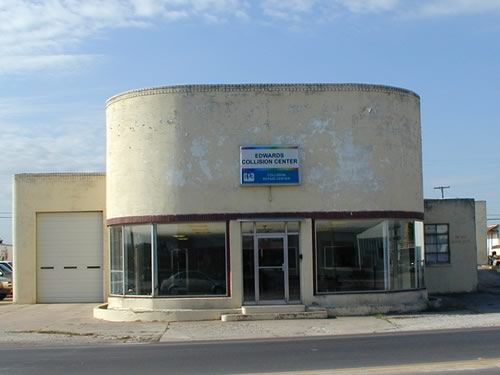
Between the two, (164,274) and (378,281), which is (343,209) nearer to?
(378,281)

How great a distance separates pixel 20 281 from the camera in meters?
28.7

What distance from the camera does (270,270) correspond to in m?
22.5

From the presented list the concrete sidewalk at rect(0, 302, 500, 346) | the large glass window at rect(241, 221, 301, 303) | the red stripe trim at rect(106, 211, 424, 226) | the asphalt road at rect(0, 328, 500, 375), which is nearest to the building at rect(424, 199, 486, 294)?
the concrete sidewalk at rect(0, 302, 500, 346)

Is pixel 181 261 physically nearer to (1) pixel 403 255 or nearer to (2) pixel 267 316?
(2) pixel 267 316

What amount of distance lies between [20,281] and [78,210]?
352 centimetres

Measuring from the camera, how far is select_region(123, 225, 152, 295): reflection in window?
22922mm

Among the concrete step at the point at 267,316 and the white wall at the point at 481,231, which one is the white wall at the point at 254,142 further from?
the white wall at the point at 481,231

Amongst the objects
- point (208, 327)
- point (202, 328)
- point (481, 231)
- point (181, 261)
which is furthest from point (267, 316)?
point (481, 231)

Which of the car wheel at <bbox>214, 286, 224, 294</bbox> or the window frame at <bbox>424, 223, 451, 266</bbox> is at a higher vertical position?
the window frame at <bbox>424, 223, 451, 266</bbox>

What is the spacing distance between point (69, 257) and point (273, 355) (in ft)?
55.5

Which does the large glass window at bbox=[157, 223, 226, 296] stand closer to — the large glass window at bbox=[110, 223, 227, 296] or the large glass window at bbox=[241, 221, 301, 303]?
the large glass window at bbox=[110, 223, 227, 296]

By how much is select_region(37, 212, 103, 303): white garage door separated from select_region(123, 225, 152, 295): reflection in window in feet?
19.6

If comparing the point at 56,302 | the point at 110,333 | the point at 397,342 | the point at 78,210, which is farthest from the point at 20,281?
the point at 397,342

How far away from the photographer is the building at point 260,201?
22500 mm
